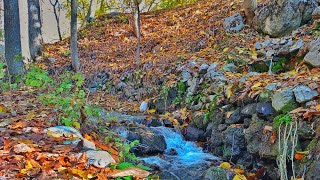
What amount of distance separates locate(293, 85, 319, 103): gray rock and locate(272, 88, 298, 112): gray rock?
0.24ft

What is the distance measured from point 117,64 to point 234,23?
3.64 m

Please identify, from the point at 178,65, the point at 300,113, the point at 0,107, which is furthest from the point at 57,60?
the point at 300,113

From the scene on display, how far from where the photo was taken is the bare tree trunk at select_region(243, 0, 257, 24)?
800cm

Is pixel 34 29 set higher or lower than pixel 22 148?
higher

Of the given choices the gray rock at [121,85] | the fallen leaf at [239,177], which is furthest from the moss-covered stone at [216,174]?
the gray rock at [121,85]

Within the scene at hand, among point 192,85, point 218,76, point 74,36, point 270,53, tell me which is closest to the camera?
point 218,76

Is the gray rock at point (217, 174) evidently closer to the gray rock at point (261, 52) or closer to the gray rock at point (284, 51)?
the gray rock at point (284, 51)

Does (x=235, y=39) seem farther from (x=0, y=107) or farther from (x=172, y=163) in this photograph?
(x=0, y=107)

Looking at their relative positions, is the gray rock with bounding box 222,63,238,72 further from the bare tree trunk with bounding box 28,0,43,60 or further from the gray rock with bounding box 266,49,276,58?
the bare tree trunk with bounding box 28,0,43,60

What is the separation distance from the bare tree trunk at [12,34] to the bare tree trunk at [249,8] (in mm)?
5617

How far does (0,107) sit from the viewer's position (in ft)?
12.6

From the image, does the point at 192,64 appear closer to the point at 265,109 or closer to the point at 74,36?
the point at 265,109

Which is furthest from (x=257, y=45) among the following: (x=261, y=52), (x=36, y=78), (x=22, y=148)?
(x=22, y=148)

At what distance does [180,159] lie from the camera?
4734 mm
